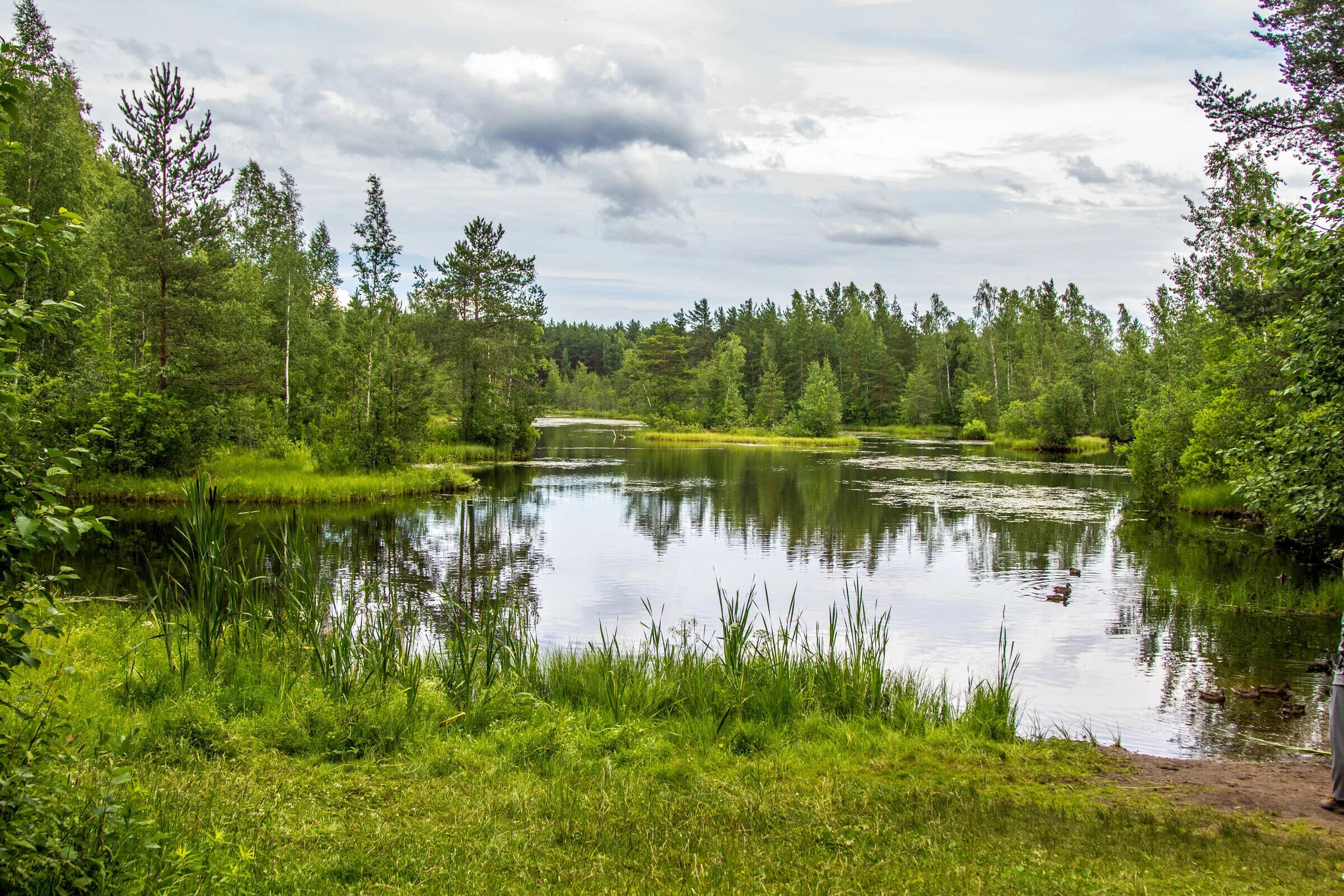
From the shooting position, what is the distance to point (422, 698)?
25.1 ft

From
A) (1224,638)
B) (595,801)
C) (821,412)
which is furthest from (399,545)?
(821,412)

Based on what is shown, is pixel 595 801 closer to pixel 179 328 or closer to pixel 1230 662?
pixel 1230 662

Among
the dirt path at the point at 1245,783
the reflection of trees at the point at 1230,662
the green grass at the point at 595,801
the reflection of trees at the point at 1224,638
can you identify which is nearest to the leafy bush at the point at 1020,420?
the reflection of trees at the point at 1224,638

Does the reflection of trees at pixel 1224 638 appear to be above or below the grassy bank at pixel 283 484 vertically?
below

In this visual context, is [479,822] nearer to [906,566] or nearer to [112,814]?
[112,814]

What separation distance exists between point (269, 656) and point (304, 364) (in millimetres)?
35961

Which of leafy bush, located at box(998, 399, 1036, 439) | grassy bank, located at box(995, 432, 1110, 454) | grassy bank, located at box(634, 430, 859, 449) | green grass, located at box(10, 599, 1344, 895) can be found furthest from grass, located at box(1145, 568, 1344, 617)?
leafy bush, located at box(998, 399, 1036, 439)

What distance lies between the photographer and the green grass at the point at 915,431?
3354 inches

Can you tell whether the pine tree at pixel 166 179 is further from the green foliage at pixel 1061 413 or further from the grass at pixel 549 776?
the green foliage at pixel 1061 413

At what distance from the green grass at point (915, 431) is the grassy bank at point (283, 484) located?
200 feet

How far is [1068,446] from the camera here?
206ft

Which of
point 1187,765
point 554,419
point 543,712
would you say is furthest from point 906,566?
point 554,419

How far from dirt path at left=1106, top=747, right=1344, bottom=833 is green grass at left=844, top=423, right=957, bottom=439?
253 feet

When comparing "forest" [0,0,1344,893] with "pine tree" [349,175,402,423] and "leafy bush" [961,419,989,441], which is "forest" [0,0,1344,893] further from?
"leafy bush" [961,419,989,441]
